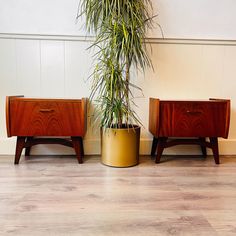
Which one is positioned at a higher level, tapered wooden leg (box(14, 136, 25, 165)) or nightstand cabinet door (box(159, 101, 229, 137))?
nightstand cabinet door (box(159, 101, 229, 137))

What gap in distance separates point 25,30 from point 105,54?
730 mm

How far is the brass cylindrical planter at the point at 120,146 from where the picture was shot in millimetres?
1629

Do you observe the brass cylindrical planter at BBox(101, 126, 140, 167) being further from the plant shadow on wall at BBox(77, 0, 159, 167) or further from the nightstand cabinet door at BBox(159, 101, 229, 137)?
the nightstand cabinet door at BBox(159, 101, 229, 137)

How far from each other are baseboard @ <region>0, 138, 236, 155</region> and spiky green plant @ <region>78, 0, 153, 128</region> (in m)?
0.35

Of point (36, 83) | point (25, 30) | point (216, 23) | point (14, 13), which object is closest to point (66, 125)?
point (36, 83)

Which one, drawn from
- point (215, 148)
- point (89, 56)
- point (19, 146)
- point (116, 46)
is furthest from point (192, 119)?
point (19, 146)

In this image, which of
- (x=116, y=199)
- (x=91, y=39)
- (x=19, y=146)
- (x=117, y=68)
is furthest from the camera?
(x=91, y=39)

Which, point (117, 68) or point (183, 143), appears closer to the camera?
point (117, 68)

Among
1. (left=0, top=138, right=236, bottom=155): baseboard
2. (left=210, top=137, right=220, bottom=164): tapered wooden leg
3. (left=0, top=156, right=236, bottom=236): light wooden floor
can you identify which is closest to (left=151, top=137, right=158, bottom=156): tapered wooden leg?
(left=0, top=138, right=236, bottom=155): baseboard

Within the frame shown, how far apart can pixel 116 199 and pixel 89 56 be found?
1.21m

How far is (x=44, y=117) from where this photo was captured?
1603 millimetres

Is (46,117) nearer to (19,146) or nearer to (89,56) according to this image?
(19,146)

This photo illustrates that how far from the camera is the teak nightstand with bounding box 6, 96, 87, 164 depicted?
5.18ft

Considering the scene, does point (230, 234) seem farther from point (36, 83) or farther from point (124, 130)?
point (36, 83)
